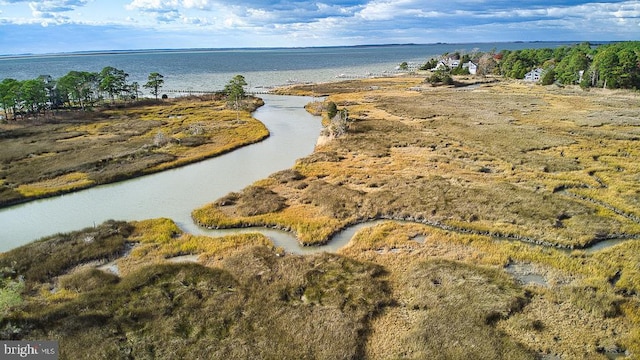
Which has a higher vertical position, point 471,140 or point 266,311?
point 471,140

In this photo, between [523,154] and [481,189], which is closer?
[481,189]

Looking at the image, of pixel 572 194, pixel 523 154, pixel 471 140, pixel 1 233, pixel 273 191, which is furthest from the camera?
pixel 471 140

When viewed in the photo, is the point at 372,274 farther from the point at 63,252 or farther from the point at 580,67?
the point at 580,67

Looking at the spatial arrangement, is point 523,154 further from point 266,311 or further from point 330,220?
point 266,311

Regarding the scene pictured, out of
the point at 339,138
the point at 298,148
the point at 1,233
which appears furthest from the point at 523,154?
the point at 1,233

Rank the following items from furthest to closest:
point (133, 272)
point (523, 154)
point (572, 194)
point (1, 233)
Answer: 1. point (523, 154)
2. point (572, 194)
3. point (1, 233)
4. point (133, 272)

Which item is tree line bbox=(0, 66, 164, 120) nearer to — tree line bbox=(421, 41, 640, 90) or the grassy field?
the grassy field

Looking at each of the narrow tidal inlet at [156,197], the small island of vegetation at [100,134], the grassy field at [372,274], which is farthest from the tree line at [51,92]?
the grassy field at [372,274]
